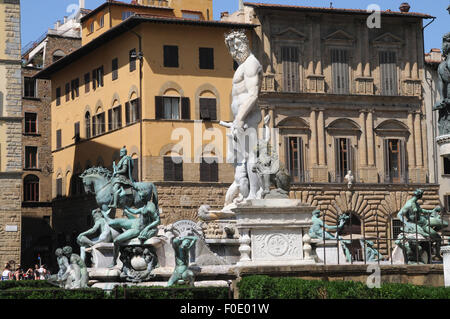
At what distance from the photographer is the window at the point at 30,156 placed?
223 ft

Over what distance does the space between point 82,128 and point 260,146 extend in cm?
4017

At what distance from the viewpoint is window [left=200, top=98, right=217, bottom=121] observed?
53.3 meters

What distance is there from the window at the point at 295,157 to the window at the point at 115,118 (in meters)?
9.23

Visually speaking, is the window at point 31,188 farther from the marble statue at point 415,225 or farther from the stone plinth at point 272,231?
the stone plinth at point 272,231

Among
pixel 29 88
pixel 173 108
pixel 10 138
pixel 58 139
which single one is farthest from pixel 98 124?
pixel 29 88

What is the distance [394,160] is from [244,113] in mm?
35309

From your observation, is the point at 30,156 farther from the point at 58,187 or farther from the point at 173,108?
the point at 173,108

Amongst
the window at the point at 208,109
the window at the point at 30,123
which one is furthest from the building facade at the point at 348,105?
the window at the point at 30,123

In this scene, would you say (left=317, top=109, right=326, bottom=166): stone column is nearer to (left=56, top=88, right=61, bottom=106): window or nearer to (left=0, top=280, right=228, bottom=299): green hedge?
(left=56, top=88, right=61, bottom=106): window

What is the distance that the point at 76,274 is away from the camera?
58.9ft

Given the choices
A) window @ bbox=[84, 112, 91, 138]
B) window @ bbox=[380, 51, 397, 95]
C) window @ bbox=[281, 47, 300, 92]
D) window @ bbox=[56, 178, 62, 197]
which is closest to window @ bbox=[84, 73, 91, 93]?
window @ bbox=[84, 112, 91, 138]

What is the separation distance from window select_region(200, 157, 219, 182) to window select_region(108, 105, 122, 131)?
571 centimetres

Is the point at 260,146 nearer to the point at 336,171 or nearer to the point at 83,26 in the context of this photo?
the point at 336,171

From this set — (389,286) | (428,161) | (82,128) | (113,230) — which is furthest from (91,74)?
(389,286)
